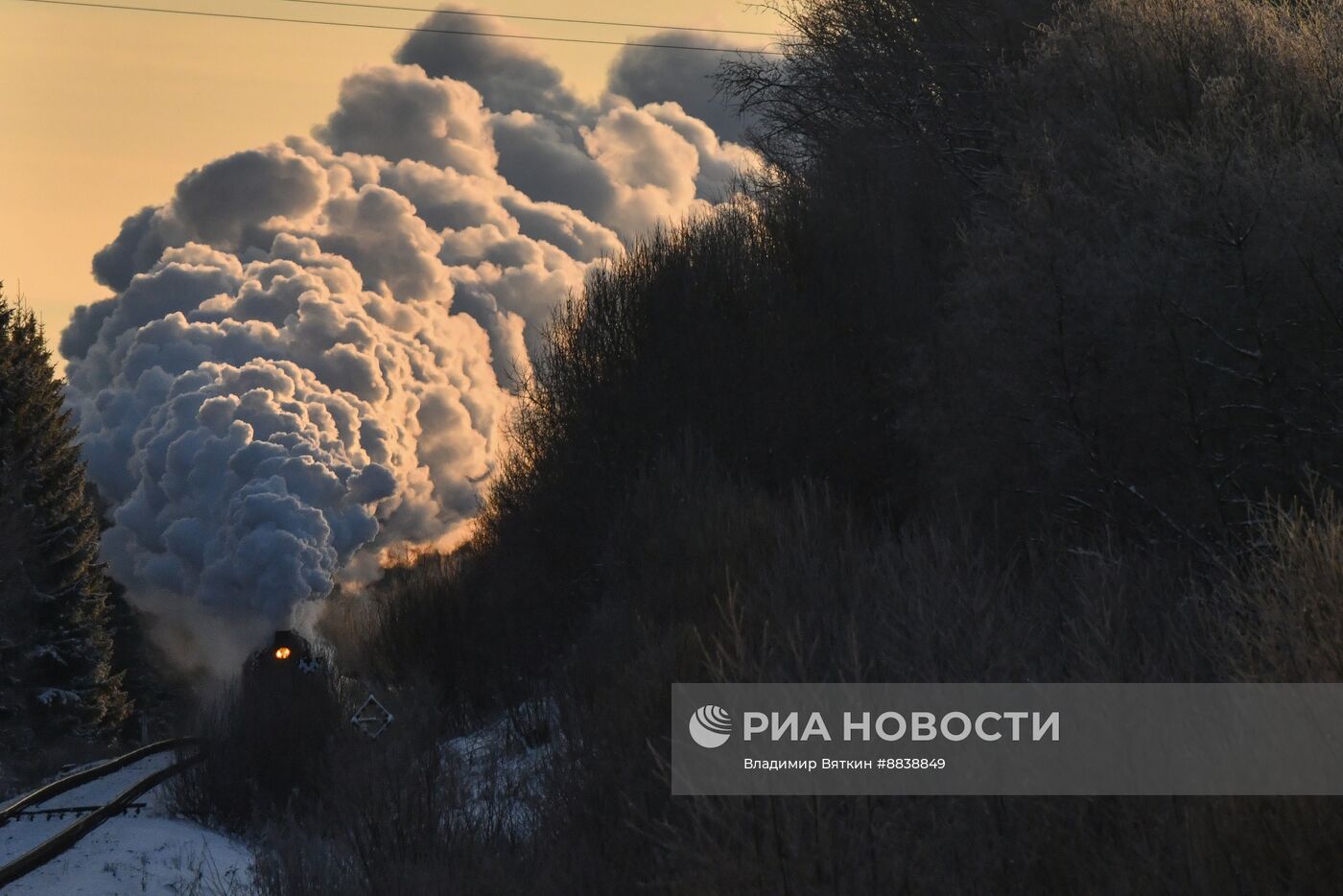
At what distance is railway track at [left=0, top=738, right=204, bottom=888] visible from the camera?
16734 mm

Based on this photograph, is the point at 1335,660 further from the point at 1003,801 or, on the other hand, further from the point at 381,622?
the point at 381,622

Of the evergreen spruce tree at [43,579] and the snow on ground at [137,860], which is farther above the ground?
the snow on ground at [137,860]

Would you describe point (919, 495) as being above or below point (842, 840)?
below

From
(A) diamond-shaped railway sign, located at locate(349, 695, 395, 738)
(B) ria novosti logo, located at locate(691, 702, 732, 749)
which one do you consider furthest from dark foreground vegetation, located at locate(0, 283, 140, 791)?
(B) ria novosti logo, located at locate(691, 702, 732, 749)

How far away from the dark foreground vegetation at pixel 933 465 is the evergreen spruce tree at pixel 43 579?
43.4 ft

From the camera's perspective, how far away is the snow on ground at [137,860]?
1499 centimetres

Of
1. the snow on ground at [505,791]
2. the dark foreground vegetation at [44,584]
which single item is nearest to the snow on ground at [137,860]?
the snow on ground at [505,791]

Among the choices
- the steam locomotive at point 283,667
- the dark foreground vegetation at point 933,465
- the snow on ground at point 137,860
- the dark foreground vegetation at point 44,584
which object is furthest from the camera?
the dark foreground vegetation at point 44,584

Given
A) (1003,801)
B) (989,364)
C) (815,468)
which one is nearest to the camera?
(1003,801)

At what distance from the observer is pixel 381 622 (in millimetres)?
43219

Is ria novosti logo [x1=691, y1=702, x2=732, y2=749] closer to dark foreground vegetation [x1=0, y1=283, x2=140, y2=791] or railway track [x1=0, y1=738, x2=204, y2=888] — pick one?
railway track [x1=0, y1=738, x2=204, y2=888]

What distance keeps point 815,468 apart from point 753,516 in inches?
378

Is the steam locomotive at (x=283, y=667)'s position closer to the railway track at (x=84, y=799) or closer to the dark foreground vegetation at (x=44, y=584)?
the railway track at (x=84, y=799)

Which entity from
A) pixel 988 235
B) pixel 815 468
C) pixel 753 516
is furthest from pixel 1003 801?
pixel 815 468
